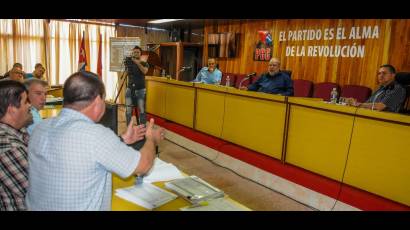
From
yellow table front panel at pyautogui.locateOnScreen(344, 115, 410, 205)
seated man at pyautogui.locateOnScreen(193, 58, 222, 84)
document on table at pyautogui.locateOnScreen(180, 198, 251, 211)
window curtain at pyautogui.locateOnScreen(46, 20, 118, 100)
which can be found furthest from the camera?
window curtain at pyautogui.locateOnScreen(46, 20, 118, 100)

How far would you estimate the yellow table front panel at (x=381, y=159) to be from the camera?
8.82ft

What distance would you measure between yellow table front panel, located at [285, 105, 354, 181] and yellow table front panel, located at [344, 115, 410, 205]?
0.34ft

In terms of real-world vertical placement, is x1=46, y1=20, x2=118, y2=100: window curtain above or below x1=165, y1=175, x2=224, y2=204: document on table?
above

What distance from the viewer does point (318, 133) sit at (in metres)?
3.35

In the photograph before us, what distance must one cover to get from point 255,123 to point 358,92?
2.15 metres

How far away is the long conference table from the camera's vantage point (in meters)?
2.76

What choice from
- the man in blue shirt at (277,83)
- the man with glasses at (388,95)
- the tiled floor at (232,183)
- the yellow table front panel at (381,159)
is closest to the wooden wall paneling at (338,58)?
the man with glasses at (388,95)

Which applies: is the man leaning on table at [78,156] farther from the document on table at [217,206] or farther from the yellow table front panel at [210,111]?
the yellow table front panel at [210,111]

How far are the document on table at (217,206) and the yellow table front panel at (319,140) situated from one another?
1.93 m

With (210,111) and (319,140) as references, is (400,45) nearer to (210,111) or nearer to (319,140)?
(319,140)

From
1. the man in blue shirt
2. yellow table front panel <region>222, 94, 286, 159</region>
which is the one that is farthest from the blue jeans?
the man in blue shirt

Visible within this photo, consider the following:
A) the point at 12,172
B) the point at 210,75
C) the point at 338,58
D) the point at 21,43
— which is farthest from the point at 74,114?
the point at 21,43

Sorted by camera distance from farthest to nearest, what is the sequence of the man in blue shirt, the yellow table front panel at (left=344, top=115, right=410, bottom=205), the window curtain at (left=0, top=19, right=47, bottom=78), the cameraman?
the window curtain at (left=0, top=19, right=47, bottom=78), the cameraman, the man in blue shirt, the yellow table front panel at (left=344, top=115, right=410, bottom=205)

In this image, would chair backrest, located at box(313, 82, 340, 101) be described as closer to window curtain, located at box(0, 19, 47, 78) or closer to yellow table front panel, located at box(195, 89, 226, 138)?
yellow table front panel, located at box(195, 89, 226, 138)
